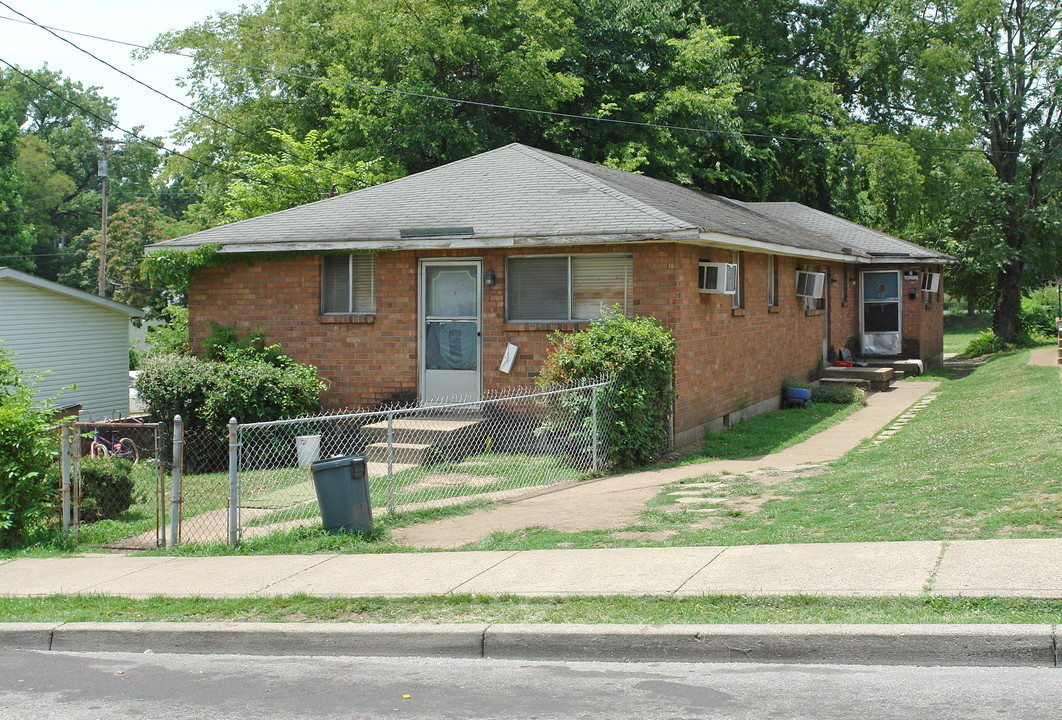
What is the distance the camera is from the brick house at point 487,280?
13.5 meters

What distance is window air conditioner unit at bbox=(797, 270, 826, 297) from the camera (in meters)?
A: 19.8

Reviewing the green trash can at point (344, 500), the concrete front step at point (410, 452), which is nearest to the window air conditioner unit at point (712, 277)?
the concrete front step at point (410, 452)

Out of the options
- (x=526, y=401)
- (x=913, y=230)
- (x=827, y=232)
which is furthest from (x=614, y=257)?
(x=913, y=230)

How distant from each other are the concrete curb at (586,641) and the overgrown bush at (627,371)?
642 cm

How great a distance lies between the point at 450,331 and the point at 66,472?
6.54 meters

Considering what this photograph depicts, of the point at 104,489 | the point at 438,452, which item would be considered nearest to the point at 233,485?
the point at 104,489

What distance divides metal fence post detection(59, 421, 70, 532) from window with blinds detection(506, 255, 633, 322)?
6.67m

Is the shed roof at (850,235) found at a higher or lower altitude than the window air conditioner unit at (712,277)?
higher

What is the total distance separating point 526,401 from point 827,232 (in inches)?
622

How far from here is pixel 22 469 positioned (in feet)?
29.0

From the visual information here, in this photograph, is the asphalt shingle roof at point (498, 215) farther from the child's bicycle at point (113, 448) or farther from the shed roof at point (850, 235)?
the shed roof at point (850, 235)

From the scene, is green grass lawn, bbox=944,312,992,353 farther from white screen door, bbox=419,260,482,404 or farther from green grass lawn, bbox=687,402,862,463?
white screen door, bbox=419,260,482,404

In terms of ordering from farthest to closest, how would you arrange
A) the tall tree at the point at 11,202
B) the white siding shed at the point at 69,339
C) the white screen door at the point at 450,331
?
the tall tree at the point at 11,202, the white siding shed at the point at 69,339, the white screen door at the point at 450,331

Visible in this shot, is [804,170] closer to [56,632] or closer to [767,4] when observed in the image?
[767,4]
